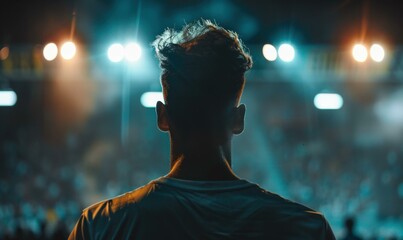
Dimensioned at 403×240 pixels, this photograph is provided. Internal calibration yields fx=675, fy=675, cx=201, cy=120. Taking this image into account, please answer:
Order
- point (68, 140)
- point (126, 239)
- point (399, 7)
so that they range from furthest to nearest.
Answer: point (68, 140)
point (399, 7)
point (126, 239)

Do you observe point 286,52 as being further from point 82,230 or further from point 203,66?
point 82,230

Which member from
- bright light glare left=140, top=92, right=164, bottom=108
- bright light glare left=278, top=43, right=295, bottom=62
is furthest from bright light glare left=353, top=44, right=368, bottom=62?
bright light glare left=140, top=92, right=164, bottom=108

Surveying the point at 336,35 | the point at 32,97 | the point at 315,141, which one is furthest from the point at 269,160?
the point at 336,35

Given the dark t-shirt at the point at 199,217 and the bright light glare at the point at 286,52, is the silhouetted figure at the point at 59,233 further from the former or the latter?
the dark t-shirt at the point at 199,217

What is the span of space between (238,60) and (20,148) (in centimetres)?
1620

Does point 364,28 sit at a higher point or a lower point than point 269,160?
higher

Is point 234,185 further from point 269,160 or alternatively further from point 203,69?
point 269,160

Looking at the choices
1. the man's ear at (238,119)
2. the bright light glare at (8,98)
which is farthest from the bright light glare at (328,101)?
the man's ear at (238,119)

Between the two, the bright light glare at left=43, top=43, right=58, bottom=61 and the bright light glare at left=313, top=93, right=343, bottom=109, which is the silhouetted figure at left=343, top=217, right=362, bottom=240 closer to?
the bright light glare at left=43, top=43, right=58, bottom=61

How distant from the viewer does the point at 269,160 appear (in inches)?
660

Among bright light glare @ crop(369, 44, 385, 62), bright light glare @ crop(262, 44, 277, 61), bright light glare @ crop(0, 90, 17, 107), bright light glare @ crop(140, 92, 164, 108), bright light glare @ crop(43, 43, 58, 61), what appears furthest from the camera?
bright light glare @ crop(0, 90, 17, 107)

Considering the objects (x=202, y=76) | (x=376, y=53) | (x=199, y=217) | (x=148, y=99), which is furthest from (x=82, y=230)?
(x=148, y=99)

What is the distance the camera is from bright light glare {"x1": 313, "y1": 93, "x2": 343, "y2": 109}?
16.4 metres

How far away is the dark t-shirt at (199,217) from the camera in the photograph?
1.18 meters
